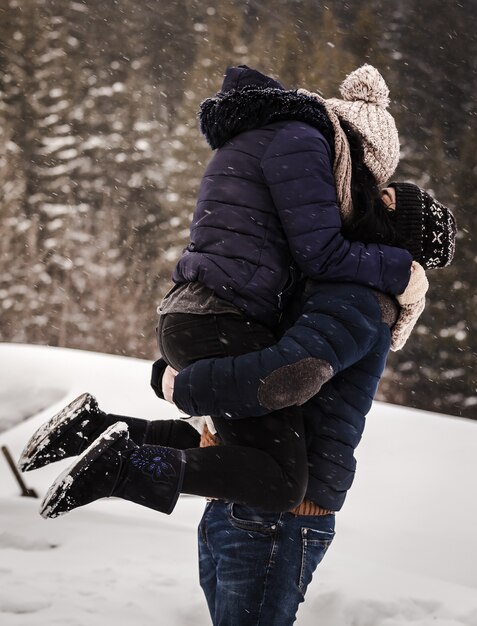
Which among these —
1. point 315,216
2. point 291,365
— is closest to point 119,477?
point 291,365

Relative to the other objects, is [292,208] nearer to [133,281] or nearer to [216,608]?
[216,608]

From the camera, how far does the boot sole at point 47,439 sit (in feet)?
5.53

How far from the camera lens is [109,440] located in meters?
1.50

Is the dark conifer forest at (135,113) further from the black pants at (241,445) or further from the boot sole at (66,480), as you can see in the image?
the boot sole at (66,480)

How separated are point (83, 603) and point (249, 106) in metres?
1.87

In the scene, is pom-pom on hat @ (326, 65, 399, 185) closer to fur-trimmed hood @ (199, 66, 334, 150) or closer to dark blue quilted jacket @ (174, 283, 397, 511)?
fur-trimmed hood @ (199, 66, 334, 150)

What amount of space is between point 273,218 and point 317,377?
1.17 ft

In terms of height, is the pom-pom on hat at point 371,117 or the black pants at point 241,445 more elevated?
the pom-pom on hat at point 371,117

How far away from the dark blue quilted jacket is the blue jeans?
91 mm

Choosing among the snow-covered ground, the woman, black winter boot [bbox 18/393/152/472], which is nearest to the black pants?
the woman

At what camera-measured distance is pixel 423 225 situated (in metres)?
1.75

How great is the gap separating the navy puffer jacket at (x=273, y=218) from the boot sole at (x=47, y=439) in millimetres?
408

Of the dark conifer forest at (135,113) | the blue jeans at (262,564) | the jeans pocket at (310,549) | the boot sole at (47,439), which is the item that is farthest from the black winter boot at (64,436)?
the dark conifer forest at (135,113)

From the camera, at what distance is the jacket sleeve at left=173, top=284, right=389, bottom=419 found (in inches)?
60.0
